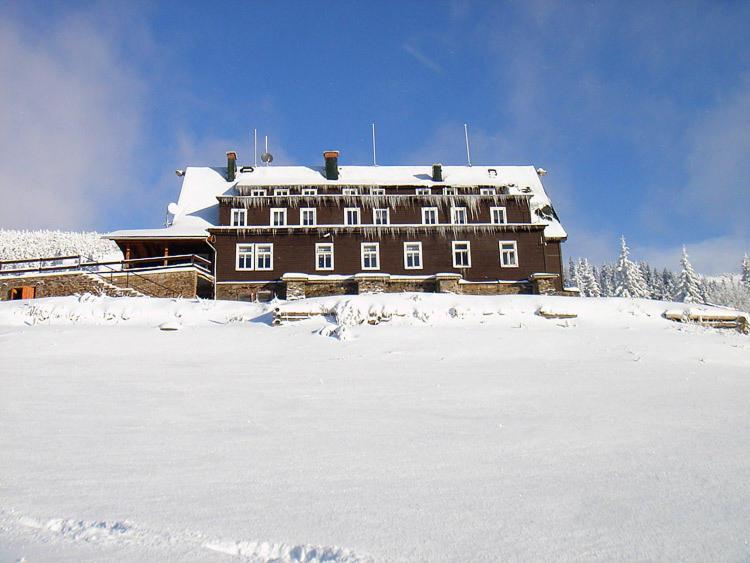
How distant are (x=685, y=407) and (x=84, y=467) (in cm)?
741

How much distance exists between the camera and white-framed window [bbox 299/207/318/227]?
29.4 m

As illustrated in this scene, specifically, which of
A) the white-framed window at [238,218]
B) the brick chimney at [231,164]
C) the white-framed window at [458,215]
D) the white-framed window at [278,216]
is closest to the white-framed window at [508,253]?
the white-framed window at [458,215]

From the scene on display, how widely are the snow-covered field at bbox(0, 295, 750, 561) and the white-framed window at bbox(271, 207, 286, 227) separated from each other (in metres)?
17.8

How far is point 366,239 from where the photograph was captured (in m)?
29.1

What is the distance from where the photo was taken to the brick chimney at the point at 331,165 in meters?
32.6

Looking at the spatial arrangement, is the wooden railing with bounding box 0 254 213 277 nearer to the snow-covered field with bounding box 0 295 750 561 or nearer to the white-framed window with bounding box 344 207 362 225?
the white-framed window with bounding box 344 207 362 225

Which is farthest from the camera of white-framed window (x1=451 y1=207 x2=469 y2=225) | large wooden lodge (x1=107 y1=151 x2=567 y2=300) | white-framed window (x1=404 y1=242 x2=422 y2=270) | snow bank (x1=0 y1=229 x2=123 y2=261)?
snow bank (x1=0 y1=229 x2=123 y2=261)

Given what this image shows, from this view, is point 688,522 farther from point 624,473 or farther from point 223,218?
point 223,218

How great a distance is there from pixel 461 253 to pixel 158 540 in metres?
26.7

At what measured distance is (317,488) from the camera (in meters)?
4.25

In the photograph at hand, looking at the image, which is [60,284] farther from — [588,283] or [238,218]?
[588,283]

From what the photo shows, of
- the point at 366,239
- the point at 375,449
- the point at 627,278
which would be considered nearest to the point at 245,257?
the point at 366,239

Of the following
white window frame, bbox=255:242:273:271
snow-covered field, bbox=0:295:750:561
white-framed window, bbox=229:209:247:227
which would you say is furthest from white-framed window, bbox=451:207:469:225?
snow-covered field, bbox=0:295:750:561

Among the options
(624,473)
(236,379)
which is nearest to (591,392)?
(624,473)
